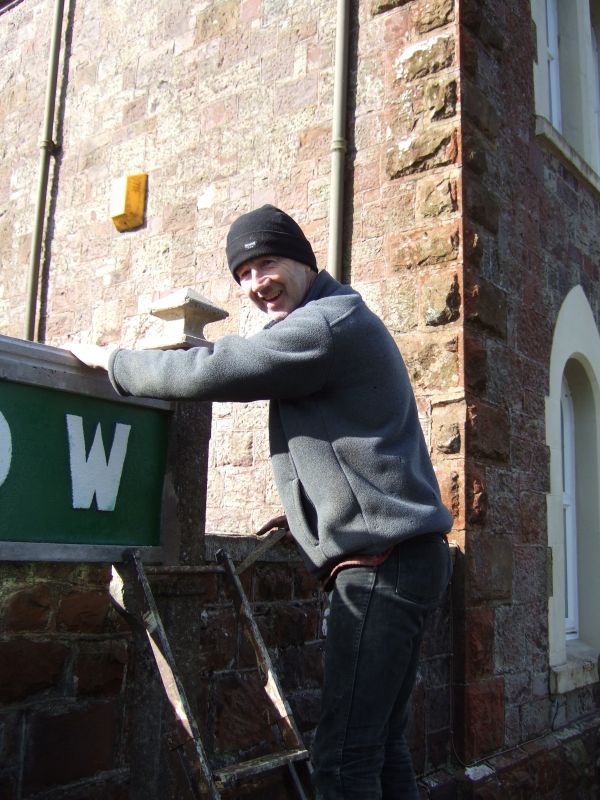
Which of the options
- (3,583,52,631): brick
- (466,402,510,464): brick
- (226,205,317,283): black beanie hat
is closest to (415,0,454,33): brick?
(466,402,510,464): brick

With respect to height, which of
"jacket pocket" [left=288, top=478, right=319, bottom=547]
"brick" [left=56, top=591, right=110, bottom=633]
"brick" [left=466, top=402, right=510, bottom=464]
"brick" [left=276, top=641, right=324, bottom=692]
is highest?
"brick" [left=466, top=402, right=510, bottom=464]

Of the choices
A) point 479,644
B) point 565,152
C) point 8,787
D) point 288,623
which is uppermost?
point 565,152

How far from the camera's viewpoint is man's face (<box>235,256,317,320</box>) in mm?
2598

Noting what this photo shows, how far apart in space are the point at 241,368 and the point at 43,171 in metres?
5.50

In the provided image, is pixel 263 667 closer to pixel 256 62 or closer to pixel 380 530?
pixel 380 530

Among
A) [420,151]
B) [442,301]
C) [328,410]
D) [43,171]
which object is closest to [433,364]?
[442,301]

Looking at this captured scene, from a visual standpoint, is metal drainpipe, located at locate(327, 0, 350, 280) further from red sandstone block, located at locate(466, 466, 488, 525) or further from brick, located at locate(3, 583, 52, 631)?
brick, located at locate(3, 583, 52, 631)

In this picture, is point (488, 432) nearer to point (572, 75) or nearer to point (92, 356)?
point (92, 356)

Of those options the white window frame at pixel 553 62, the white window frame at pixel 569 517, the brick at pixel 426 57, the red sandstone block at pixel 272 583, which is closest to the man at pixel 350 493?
the red sandstone block at pixel 272 583

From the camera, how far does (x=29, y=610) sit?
2.57m

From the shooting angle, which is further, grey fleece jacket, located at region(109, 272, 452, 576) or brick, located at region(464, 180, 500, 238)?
brick, located at region(464, 180, 500, 238)

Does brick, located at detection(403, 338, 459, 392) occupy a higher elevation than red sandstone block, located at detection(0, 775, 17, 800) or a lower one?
higher

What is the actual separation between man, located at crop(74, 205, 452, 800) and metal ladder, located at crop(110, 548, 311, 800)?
0.12 m

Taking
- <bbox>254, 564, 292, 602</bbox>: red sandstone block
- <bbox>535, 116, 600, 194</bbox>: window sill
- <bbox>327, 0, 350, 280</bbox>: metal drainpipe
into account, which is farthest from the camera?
<bbox>535, 116, 600, 194</bbox>: window sill
